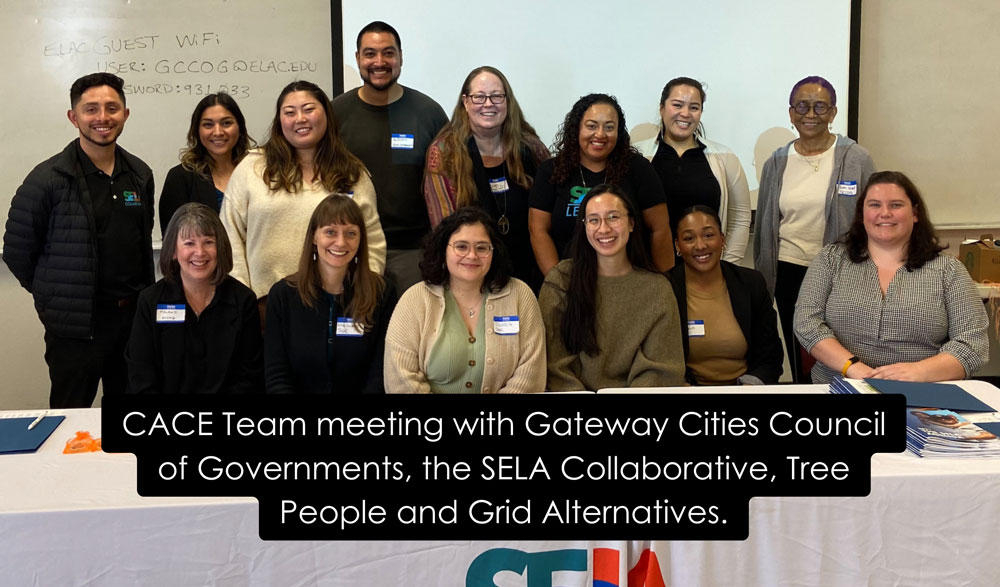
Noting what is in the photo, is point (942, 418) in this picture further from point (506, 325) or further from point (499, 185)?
point (499, 185)

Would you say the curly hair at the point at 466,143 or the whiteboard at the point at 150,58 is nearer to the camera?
the curly hair at the point at 466,143

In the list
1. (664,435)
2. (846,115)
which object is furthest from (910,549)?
(846,115)

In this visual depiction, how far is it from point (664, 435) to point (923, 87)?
366 centimetres

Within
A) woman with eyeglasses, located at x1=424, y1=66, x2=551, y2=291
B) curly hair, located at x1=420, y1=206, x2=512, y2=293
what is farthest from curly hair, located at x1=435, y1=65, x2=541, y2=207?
curly hair, located at x1=420, y1=206, x2=512, y2=293

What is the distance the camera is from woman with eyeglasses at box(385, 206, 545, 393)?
105 inches

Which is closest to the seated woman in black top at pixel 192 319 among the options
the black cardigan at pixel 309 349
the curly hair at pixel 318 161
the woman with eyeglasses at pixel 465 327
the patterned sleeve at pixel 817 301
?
the black cardigan at pixel 309 349

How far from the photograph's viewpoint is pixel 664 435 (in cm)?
141

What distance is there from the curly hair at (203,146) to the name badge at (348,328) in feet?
3.26

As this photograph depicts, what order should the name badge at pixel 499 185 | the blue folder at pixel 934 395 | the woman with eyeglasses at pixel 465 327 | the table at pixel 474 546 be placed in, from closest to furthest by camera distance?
1. the table at pixel 474 546
2. the blue folder at pixel 934 395
3. the woman with eyeglasses at pixel 465 327
4. the name badge at pixel 499 185

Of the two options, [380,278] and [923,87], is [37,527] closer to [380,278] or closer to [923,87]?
[380,278]

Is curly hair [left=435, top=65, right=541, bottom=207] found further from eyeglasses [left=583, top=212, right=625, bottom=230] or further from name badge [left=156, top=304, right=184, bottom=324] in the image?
name badge [left=156, top=304, right=184, bottom=324]

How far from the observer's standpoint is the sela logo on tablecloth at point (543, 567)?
189 centimetres

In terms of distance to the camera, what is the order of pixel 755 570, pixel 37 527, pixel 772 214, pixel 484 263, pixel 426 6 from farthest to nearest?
pixel 426 6 → pixel 772 214 → pixel 484 263 → pixel 755 570 → pixel 37 527

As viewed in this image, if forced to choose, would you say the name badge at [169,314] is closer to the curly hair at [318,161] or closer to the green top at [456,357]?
the curly hair at [318,161]
